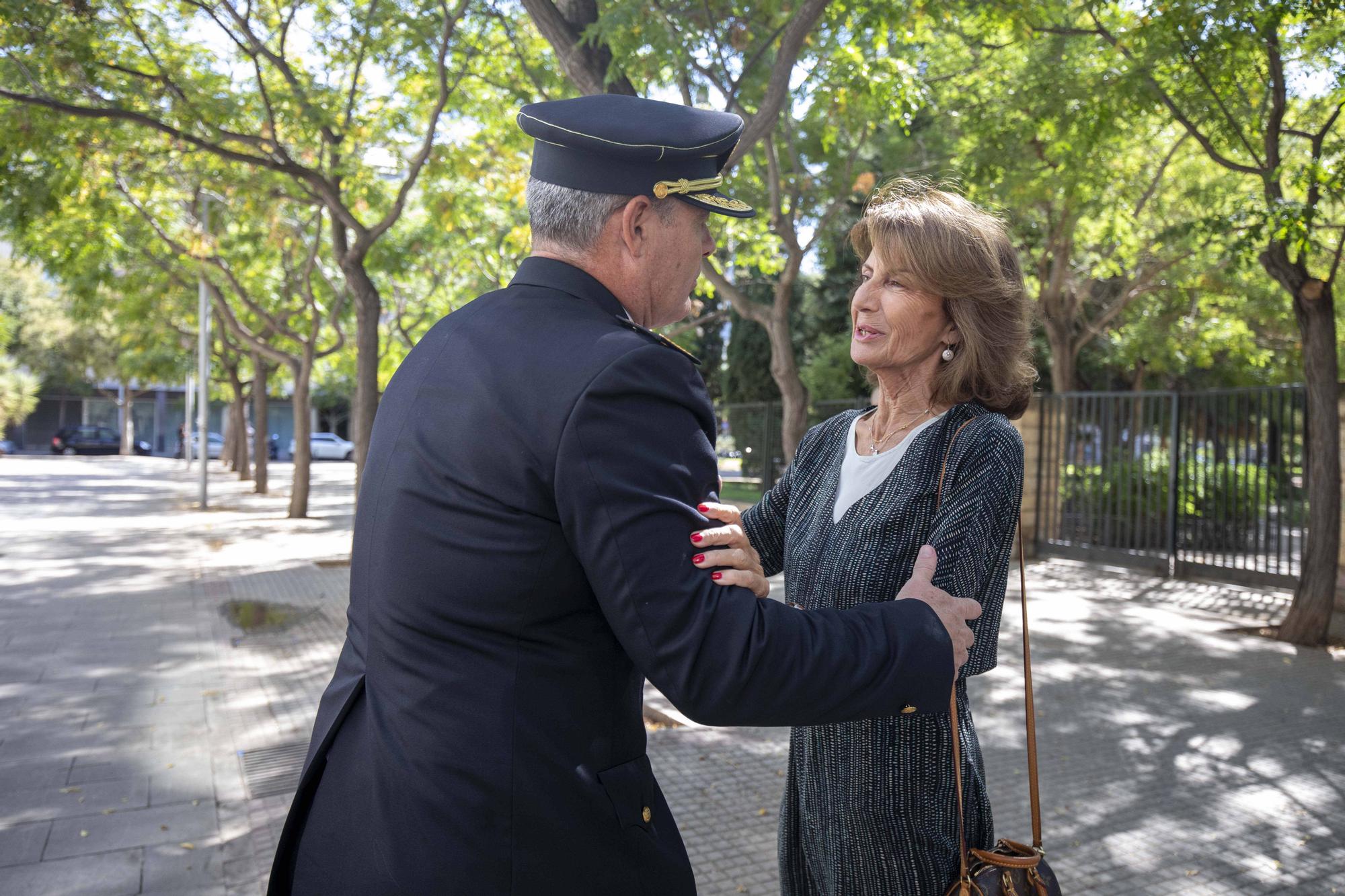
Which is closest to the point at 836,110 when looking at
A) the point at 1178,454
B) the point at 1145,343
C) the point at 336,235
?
the point at 336,235

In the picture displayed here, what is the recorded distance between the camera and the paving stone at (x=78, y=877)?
4.05 metres

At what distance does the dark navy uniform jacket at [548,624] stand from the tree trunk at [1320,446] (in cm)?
889

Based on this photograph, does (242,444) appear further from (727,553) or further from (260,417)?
(727,553)

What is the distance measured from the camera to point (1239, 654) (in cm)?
891

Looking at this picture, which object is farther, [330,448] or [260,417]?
[330,448]

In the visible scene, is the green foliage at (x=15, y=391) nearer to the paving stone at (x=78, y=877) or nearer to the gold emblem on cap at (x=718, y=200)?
the paving stone at (x=78, y=877)

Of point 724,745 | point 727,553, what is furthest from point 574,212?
point 724,745

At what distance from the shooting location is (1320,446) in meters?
9.07

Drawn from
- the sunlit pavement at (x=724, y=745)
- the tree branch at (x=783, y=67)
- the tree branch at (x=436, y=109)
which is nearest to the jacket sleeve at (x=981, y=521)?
the sunlit pavement at (x=724, y=745)

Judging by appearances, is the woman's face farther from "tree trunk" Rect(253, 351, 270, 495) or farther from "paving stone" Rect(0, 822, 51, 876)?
"tree trunk" Rect(253, 351, 270, 495)

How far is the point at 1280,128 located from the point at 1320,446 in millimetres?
2674

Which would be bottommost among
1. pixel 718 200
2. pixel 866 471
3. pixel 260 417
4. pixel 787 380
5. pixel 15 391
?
pixel 866 471

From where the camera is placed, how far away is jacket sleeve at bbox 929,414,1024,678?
1.93 meters

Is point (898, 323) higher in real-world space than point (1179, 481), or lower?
higher
